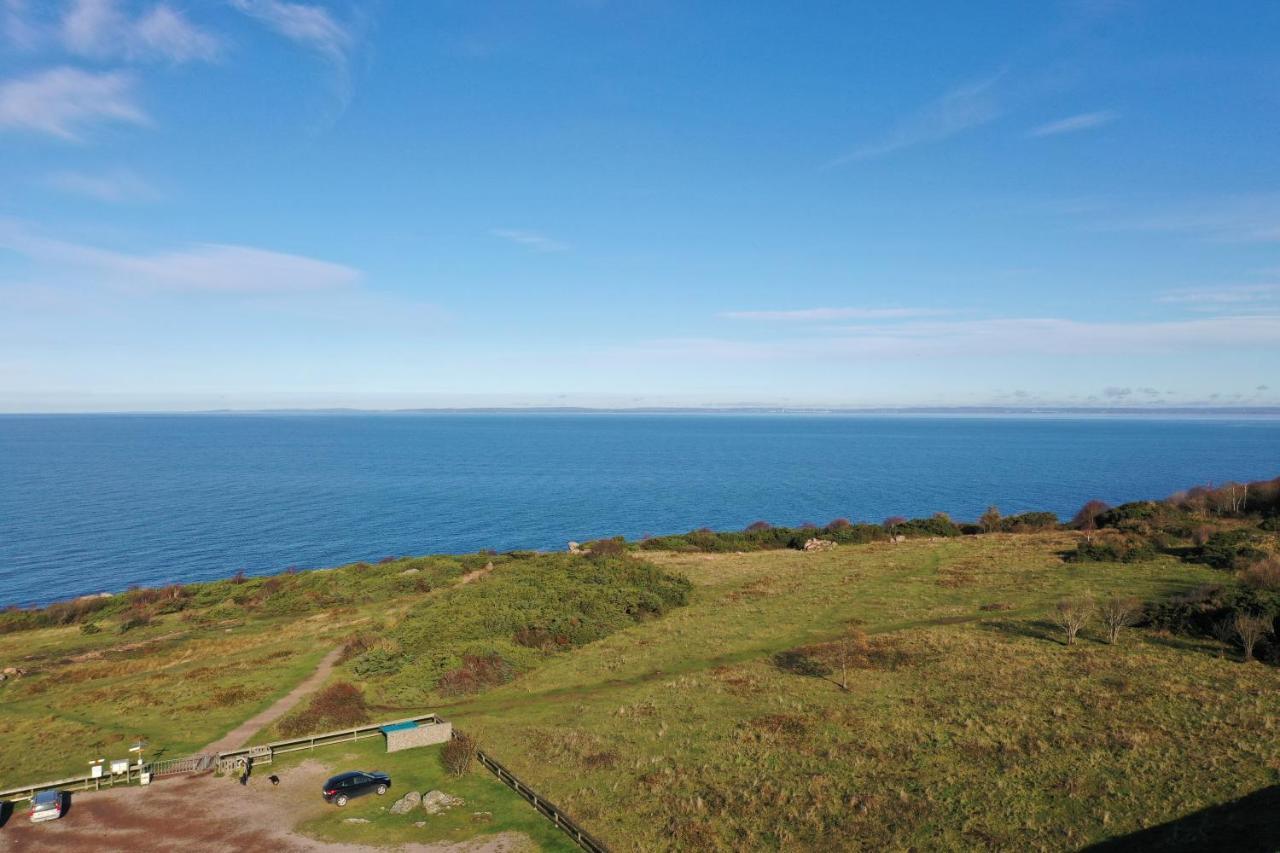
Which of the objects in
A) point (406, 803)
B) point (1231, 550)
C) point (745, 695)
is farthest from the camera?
point (1231, 550)

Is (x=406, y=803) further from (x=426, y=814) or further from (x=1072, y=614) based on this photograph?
(x=1072, y=614)

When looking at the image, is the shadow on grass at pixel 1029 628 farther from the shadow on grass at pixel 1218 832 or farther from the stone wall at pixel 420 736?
the stone wall at pixel 420 736

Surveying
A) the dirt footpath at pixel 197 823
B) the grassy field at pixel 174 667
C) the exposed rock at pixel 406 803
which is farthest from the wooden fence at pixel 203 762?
the exposed rock at pixel 406 803

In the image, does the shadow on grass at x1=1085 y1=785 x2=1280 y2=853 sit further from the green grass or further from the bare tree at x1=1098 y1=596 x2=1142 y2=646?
the bare tree at x1=1098 y1=596 x2=1142 y2=646

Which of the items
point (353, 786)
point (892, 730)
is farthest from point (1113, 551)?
point (353, 786)

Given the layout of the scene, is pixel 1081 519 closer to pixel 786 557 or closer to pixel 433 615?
pixel 786 557

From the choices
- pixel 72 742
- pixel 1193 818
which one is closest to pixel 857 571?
pixel 1193 818
